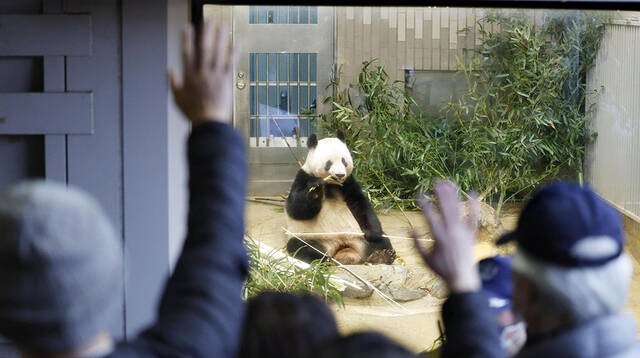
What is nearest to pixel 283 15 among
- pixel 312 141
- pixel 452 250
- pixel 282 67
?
pixel 282 67

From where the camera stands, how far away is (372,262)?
10.7 ft

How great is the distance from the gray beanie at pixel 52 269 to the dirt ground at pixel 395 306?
90.3 inches

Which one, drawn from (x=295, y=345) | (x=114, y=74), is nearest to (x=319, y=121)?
(x=114, y=74)

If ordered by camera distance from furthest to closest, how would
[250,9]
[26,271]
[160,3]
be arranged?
1. [250,9]
2. [160,3]
3. [26,271]

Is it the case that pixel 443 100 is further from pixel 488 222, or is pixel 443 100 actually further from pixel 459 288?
pixel 459 288

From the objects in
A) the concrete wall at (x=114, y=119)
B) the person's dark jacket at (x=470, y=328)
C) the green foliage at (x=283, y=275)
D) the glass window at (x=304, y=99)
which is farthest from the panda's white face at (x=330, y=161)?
the person's dark jacket at (x=470, y=328)

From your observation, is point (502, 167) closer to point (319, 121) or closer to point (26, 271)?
point (319, 121)

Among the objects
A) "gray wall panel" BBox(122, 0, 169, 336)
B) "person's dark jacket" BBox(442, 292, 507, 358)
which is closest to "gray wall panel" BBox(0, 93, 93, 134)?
"gray wall panel" BBox(122, 0, 169, 336)

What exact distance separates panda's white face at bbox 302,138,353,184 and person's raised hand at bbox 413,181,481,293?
207 centimetres

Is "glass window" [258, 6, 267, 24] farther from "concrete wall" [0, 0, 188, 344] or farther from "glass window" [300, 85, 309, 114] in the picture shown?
"concrete wall" [0, 0, 188, 344]

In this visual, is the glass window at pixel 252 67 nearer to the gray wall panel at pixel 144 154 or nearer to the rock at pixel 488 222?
the gray wall panel at pixel 144 154

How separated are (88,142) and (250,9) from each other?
3.08ft

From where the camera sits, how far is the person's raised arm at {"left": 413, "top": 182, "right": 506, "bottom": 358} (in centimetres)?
100

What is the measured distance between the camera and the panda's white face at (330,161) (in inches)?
126
